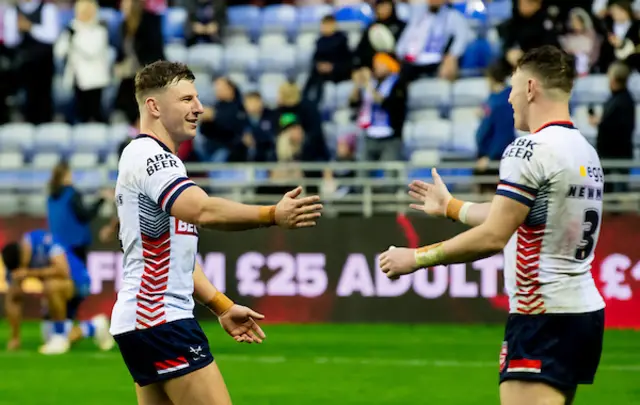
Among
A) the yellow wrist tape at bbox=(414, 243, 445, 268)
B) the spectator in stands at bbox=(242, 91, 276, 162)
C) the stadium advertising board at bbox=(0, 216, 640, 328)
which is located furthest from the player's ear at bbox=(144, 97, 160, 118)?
the spectator in stands at bbox=(242, 91, 276, 162)

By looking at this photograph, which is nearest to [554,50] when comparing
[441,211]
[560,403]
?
[441,211]

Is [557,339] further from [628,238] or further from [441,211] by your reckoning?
[628,238]

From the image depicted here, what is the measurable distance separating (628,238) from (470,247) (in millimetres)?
10288

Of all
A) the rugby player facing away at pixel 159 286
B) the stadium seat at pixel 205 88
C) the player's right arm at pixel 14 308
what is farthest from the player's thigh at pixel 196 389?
the stadium seat at pixel 205 88

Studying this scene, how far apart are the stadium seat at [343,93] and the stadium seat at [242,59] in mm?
2147

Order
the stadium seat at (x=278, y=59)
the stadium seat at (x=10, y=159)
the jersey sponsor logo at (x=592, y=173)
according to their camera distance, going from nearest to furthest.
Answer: the jersey sponsor logo at (x=592, y=173) < the stadium seat at (x=10, y=159) < the stadium seat at (x=278, y=59)

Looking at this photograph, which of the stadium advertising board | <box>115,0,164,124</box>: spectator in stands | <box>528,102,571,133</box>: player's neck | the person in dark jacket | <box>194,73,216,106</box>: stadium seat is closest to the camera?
<box>528,102,571,133</box>: player's neck

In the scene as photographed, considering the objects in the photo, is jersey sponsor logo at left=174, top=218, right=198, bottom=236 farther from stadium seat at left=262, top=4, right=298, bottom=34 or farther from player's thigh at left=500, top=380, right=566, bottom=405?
stadium seat at left=262, top=4, right=298, bottom=34

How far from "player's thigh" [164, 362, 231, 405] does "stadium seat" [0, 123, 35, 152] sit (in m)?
14.7

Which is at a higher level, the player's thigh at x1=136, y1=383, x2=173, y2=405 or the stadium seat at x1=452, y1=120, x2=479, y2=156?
the player's thigh at x1=136, y1=383, x2=173, y2=405

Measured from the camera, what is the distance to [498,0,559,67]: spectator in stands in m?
16.2

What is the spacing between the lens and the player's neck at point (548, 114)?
222 inches

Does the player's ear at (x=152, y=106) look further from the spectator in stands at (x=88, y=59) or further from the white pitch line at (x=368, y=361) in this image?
the spectator in stands at (x=88, y=59)

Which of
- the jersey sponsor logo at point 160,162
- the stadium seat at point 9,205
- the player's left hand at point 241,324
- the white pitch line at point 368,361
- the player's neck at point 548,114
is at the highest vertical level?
the player's neck at point 548,114
